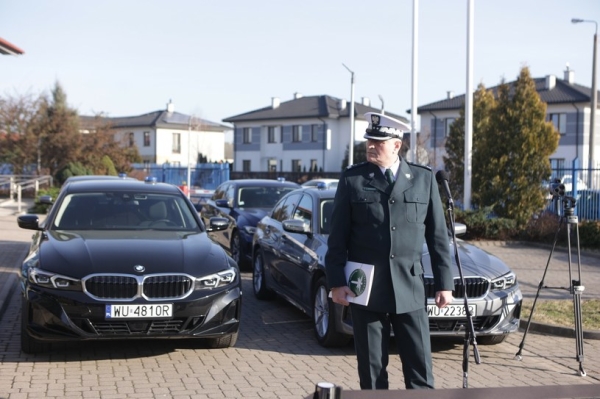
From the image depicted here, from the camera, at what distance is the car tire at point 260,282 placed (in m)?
10.6

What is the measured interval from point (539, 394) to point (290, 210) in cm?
708

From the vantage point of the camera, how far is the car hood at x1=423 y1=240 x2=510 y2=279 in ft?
25.5

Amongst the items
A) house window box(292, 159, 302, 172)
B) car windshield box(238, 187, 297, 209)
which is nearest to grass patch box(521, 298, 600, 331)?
car windshield box(238, 187, 297, 209)

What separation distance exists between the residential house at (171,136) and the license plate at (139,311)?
7713cm

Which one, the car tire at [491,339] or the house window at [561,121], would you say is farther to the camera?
the house window at [561,121]

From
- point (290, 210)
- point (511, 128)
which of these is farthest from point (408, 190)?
point (511, 128)

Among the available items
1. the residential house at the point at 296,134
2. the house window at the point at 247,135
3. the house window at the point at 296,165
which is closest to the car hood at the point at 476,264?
the residential house at the point at 296,134

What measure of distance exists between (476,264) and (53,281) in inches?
158

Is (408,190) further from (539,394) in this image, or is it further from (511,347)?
(511,347)

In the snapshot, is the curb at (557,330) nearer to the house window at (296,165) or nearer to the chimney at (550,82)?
the chimney at (550,82)

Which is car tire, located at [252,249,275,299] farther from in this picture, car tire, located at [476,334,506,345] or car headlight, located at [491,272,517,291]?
car headlight, located at [491,272,517,291]

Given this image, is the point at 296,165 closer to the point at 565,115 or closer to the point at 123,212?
the point at 565,115

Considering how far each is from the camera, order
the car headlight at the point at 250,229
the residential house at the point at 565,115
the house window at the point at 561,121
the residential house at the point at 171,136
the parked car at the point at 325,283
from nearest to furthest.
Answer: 1. the parked car at the point at 325,283
2. the car headlight at the point at 250,229
3. the residential house at the point at 565,115
4. the house window at the point at 561,121
5. the residential house at the point at 171,136

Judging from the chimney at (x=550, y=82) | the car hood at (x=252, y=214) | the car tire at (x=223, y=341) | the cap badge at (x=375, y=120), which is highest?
the chimney at (x=550, y=82)
